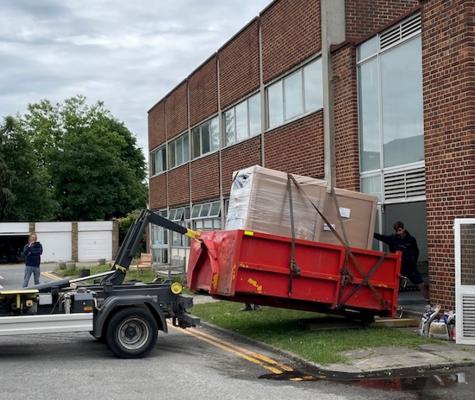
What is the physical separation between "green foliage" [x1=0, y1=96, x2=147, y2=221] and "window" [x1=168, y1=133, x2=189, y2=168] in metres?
30.1

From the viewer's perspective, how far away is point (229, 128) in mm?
22547

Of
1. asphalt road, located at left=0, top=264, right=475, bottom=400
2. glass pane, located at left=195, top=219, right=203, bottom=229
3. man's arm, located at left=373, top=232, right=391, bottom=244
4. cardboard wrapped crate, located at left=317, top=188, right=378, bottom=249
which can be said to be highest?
glass pane, located at left=195, top=219, right=203, bottom=229

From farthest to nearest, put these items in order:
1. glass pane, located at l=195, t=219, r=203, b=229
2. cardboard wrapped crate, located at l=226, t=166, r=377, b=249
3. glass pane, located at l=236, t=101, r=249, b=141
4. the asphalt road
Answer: glass pane, located at l=195, t=219, r=203, b=229 < glass pane, located at l=236, t=101, r=249, b=141 < cardboard wrapped crate, located at l=226, t=166, r=377, b=249 < the asphalt road

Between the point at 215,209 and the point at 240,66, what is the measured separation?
5.26m

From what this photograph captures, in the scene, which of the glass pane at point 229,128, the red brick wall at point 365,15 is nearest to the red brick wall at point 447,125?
the red brick wall at point 365,15

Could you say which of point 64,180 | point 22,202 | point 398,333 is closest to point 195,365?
point 398,333

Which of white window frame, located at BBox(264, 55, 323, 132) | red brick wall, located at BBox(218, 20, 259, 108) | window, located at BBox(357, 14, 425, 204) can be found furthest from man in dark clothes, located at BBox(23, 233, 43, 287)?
window, located at BBox(357, 14, 425, 204)

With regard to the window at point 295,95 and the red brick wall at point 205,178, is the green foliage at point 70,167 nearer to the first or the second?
the red brick wall at point 205,178

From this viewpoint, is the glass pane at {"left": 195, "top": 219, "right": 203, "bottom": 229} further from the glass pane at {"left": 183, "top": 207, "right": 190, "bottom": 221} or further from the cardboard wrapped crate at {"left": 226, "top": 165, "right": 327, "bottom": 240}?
the cardboard wrapped crate at {"left": 226, "top": 165, "right": 327, "bottom": 240}

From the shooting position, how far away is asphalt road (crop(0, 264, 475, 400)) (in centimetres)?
734

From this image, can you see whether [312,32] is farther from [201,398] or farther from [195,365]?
[201,398]

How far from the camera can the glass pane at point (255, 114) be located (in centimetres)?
1966

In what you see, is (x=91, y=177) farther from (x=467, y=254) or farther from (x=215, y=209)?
(x=467, y=254)

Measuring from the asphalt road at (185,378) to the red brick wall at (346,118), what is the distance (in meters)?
5.32
